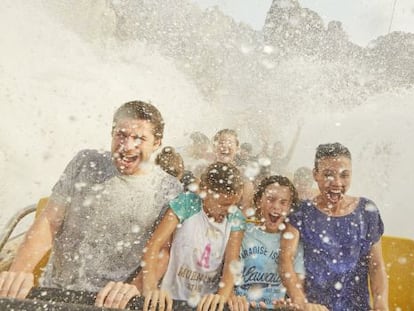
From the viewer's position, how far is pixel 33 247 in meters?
1.83

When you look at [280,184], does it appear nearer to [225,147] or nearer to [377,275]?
[377,275]

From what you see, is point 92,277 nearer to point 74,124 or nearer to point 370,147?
point 74,124

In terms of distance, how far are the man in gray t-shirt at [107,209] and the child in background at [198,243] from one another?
0.07 meters

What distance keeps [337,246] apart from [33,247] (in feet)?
4.69

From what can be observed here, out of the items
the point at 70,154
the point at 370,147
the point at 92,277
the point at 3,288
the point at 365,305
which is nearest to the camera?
the point at 3,288

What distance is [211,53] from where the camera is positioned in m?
28.0

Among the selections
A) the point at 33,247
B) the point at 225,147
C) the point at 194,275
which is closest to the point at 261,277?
the point at 194,275

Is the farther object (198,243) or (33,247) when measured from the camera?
(198,243)

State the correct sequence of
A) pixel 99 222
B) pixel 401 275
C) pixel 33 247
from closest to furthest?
pixel 33 247 < pixel 99 222 < pixel 401 275

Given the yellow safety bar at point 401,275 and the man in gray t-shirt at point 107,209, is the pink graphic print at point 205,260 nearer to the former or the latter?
the man in gray t-shirt at point 107,209

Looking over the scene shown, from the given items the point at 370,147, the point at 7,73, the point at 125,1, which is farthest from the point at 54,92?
the point at 370,147

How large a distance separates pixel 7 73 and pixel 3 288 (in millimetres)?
14070

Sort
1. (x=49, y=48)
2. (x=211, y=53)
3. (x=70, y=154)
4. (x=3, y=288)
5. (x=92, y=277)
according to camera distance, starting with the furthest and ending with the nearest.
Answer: (x=211, y=53), (x=49, y=48), (x=70, y=154), (x=92, y=277), (x=3, y=288)

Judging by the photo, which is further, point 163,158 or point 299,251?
point 163,158
